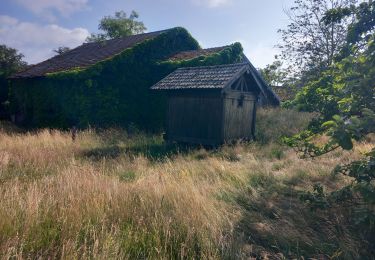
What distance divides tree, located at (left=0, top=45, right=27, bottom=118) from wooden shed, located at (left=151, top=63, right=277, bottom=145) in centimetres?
1757

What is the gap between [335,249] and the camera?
13.5ft

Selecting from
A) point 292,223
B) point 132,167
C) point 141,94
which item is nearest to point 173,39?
point 141,94

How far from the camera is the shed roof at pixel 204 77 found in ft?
40.5

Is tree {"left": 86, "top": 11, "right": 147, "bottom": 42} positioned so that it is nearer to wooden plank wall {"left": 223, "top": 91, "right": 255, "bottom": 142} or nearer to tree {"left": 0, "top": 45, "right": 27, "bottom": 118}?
tree {"left": 0, "top": 45, "right": 27, "bottom": 118}

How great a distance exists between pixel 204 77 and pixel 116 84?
6499mm

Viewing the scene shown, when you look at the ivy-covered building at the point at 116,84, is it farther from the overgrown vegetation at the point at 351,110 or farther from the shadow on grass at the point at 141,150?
the overgrown vegetation at the point at 351,110

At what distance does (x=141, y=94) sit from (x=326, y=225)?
48.9 ft

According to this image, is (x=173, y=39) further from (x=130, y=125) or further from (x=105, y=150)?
(x=105, y=150)

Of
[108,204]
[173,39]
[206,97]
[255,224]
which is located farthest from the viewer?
[173,39]

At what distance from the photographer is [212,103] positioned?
12.8 meters

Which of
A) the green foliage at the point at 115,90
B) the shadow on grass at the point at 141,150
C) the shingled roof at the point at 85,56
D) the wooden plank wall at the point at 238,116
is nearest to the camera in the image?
the shadow on grass at the point at 141,150

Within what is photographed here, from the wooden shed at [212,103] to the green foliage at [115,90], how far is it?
351 centimetres

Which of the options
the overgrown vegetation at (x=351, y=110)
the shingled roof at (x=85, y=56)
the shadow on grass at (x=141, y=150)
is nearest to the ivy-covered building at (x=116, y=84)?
the shingled roof at (x=85, y=56)

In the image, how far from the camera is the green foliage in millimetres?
16656
